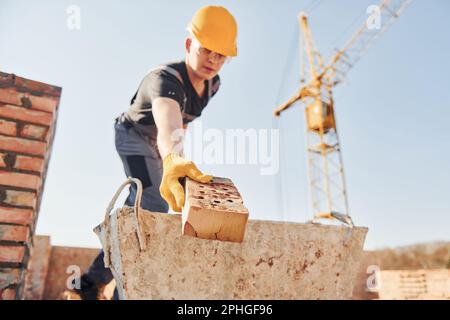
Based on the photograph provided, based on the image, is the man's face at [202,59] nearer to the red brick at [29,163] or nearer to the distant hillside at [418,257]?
the red brick at [29,163]

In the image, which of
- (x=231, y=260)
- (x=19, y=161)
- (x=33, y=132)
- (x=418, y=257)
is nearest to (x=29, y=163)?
(x=19, y=161)

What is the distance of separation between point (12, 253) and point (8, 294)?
21cm

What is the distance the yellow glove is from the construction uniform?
0.71m

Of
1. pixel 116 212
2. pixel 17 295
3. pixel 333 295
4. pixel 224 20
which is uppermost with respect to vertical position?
pixel 224 20

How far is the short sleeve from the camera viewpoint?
1.58m

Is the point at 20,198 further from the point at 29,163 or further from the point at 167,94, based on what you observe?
the point at 167,94

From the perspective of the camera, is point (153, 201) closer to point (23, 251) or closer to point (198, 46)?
point (23, 251)

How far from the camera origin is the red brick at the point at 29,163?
75.4 inches

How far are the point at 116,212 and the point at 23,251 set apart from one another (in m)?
1.31

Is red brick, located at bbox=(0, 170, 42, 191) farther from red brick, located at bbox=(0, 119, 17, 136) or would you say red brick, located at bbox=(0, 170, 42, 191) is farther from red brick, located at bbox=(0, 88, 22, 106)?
red brick, located at bbox=(0, 88, 22, 106)

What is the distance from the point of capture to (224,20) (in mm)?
1822

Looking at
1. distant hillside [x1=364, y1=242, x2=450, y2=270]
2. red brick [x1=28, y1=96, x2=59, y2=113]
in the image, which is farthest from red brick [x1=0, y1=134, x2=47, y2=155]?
distant hillside [x1=364, y1=242, x2=450, y2=270]
